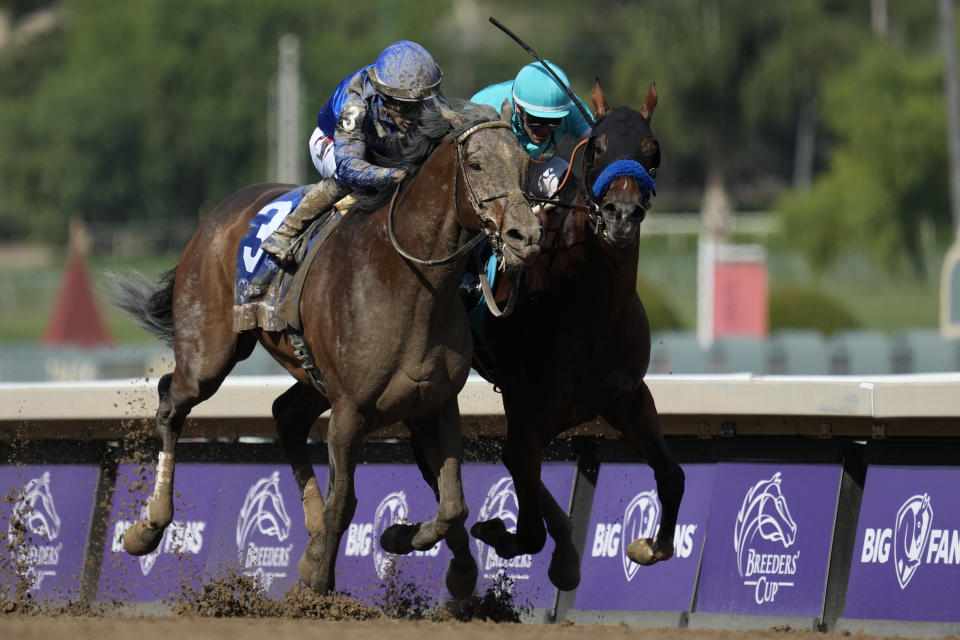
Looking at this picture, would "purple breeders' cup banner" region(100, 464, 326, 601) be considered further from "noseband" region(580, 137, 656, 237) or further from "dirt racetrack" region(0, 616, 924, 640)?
"noseband" region(580, 137, 656, 237)

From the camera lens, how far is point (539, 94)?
21.1 ft

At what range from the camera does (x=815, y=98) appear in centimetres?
4612

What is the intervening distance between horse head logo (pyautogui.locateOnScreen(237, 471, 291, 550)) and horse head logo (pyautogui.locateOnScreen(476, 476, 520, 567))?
1.09 metres

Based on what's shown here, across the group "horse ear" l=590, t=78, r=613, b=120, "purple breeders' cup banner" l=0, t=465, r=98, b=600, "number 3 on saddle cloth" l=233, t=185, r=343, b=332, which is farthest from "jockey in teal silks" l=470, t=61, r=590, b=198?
"purple breeders' cup banner" l=0, t=465, r=98, b=600

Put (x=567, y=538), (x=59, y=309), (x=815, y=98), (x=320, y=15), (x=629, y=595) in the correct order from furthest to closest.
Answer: (x=320, y=15) → (x=815, y=98) → (x=59, y=309) → (x=629, y=595) → (x=567, y=538)

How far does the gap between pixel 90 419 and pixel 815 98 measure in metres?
40.2

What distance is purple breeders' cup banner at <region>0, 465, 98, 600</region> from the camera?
8516 mm

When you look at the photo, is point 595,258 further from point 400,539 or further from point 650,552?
point 400,539

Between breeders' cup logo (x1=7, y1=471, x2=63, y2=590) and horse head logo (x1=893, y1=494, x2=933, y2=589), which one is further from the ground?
horse head logo (x1=893, y1=494, x2=933, y2=589)

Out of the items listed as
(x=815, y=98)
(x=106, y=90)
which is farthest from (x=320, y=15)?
(x=815, y=98)

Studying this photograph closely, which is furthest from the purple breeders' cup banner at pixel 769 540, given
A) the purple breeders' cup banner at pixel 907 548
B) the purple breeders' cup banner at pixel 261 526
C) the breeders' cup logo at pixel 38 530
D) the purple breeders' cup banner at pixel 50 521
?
the breeders' cup logo at pixel 38 530

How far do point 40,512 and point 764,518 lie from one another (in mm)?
4024

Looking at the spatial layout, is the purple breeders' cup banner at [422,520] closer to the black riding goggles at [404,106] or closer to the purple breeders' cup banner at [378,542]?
the purple breeders' cup banner at [378,542]

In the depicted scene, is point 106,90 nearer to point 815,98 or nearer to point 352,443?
point 815,98
